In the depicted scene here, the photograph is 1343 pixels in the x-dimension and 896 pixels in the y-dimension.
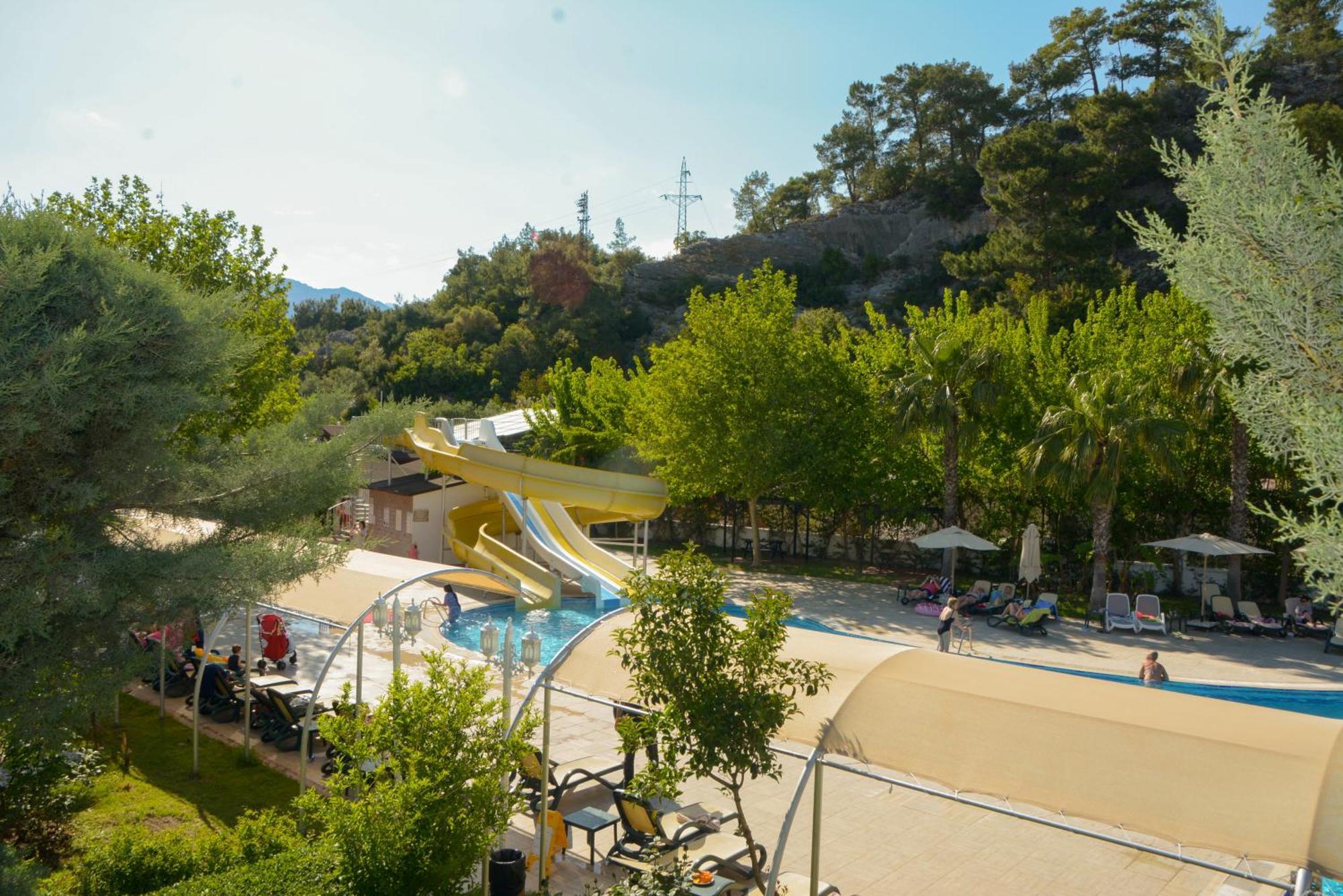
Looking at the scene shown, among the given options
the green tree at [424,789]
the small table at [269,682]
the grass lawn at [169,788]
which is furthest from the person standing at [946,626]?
the green tree at [424,789]

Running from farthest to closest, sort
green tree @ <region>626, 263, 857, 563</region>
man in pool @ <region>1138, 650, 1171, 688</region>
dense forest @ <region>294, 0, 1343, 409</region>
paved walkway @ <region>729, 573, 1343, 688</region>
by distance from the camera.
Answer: dense forest @ <region>294, 0, 1343, 409</region>
green tree @ <region>626, 263, 857, 563</region>
paved walkway @ <region>729, 573, 1343, 688</region>
man in pool @ <region>1138, 650, 1171, 688</region>

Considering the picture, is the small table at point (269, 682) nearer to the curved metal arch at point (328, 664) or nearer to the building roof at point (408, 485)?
Answer: the curved metal arch at point (328, 664)

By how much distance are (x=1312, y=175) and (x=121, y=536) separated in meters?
9.54

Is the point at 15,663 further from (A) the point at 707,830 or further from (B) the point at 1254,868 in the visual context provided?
(B) the point at 1254,868

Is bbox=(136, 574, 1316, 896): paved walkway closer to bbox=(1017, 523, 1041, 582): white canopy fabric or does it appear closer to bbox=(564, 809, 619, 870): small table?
bbox=(564, 809, 619, 870): small table

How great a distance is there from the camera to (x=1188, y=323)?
2548 cm

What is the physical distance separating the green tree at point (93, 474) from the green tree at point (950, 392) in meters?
20.6

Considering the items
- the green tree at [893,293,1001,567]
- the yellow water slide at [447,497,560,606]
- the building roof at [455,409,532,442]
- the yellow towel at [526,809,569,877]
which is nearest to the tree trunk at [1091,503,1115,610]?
the green tree at [893,293,1001,567]

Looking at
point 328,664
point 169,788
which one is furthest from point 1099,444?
point 169,788

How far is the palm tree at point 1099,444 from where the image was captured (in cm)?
2233

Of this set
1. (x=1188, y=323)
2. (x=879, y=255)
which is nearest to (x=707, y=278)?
(x=879, y=255)

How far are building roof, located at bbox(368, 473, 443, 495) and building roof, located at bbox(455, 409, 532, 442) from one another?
3371 millimetres

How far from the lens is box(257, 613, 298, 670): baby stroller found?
1778 centimetres

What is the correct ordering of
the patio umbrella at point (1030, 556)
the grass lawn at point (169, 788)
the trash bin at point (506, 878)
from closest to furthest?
the trash bin at point (506, 878) → the grass lawn at point (169, 788) → the patio umbrella at point (1030, 556)
